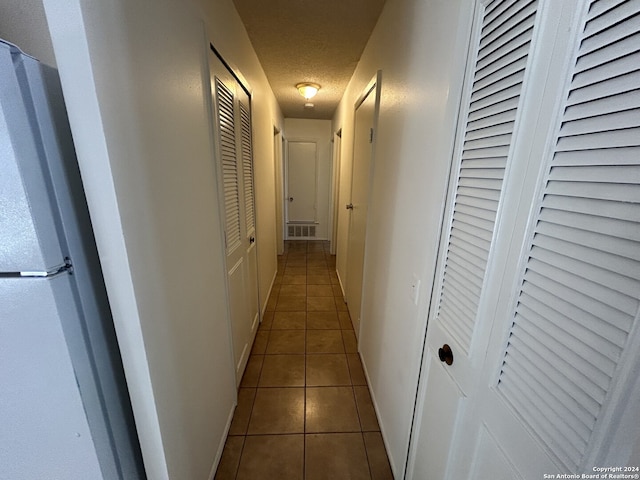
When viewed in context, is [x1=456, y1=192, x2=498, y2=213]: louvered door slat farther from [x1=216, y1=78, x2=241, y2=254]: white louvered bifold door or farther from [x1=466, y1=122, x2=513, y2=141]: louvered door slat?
[x1=216, y1=78, x2=241, y2=254]: white louvered bifold door

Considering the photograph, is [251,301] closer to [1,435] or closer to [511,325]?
[1,435]

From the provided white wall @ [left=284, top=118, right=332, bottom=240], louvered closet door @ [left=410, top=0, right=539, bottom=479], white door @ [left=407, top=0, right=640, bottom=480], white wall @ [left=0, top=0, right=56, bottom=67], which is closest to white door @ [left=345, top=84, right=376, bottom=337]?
louvered closet door @ [left=410, top=0, right=539, bottom=479]

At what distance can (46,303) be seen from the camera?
57cm

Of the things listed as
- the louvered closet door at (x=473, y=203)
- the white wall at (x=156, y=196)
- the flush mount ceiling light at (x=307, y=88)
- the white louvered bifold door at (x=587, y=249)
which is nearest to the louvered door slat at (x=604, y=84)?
the white louvered bifold door at (x=587, y=249)

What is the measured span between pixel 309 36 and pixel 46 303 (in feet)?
7.27

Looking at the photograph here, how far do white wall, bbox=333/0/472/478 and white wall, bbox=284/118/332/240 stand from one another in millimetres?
3116

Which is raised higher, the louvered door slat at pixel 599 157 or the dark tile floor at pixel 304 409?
the louvered door slat at pixel 599 157

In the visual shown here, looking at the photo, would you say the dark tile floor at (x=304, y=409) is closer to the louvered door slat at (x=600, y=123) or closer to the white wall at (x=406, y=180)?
the white wall at (x=406, y=180)

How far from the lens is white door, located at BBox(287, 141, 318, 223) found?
16.0ft

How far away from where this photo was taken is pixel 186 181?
0.97 metres

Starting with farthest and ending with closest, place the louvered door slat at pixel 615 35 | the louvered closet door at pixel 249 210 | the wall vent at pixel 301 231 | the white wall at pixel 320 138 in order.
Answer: the wall vent at pixel 301 231 < the white wall at pixel 320 138 < the louvered closet door at pixel 249 210 < the louvered door slat at pixel 615 35

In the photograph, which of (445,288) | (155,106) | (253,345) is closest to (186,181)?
(155,106)

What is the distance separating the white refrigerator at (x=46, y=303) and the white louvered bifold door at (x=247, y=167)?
4.23 ft

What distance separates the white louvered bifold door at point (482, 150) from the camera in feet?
1.86
